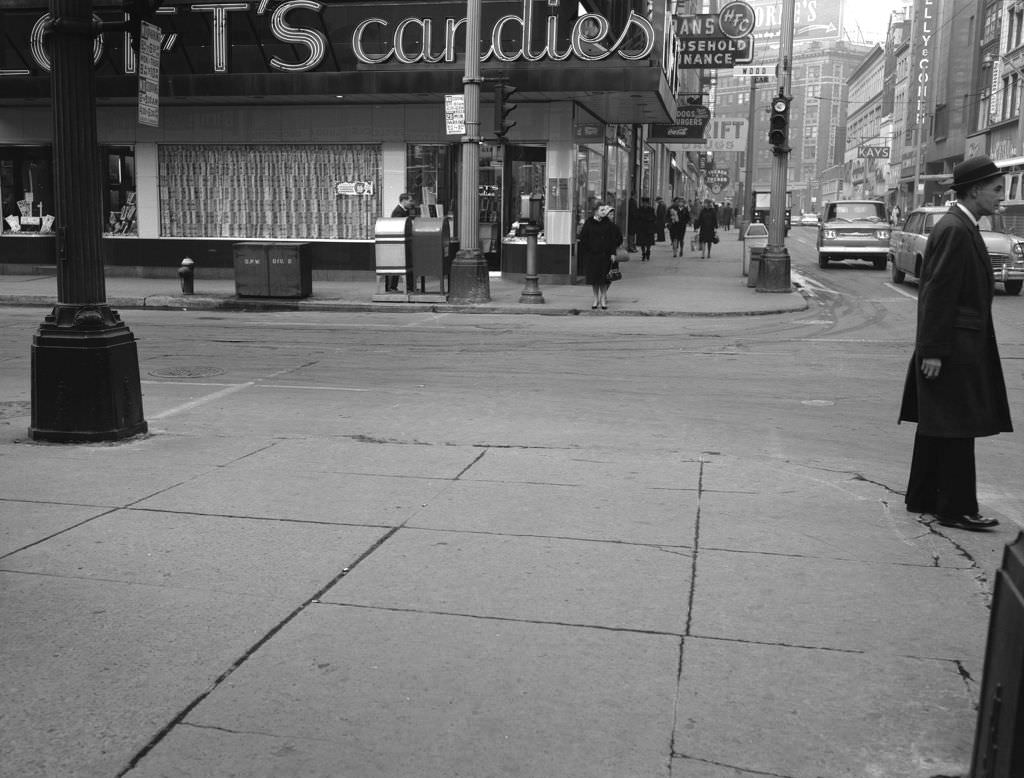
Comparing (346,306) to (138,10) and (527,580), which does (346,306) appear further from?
(527,580)

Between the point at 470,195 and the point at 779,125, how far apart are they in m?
6.74

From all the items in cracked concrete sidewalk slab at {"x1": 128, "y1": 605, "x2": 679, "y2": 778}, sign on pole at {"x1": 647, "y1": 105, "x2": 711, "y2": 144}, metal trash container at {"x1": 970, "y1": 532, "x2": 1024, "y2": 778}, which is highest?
sign on pole at {"x1": 647, "y1": 105, "x2": 711, "y2": 144}

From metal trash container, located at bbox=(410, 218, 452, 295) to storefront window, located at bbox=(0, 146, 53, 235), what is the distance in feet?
35.9

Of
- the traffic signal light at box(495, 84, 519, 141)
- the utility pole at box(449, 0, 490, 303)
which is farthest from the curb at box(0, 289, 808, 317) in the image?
the traffic signal light at box(495, 84, 519, 141)

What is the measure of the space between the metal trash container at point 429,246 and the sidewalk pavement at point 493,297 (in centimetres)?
81

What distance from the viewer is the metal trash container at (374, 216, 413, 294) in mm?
18891

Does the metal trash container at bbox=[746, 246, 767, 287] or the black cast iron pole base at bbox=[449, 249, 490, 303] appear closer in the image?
the black cast iron pole base at bbox=[449, 249, 490, 303]

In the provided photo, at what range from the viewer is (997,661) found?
2334mm

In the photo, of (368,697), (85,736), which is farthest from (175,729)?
(368,697)

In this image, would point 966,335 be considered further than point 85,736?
Yes

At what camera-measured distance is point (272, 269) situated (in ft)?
61.9

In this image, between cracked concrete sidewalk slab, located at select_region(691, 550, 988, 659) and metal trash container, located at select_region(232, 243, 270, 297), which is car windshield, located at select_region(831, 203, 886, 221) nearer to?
metal trash container, located at select_region(232, 243, 270, 297)

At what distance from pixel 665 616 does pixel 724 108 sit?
176 meters

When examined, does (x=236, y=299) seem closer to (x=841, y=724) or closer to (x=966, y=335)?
(x=966, y=335)
